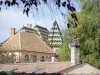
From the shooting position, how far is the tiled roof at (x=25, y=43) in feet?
240

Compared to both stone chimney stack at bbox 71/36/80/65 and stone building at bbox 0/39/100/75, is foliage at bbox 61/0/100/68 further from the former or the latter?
stone building at bbox 0/39/100/75

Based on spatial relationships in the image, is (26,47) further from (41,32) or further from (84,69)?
(84,69)

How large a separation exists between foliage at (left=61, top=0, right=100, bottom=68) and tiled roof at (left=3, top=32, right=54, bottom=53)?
33585mm

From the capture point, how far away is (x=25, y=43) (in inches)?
2948

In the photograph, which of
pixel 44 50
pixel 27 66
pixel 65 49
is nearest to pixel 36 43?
pixel 44 50

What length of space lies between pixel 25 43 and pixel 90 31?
36.8 meters

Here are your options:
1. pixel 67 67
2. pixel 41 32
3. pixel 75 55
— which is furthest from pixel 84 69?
pixel 41 32

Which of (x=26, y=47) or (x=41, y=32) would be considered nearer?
(x=26, y=47)

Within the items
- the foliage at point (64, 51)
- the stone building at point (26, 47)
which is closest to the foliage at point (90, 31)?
the foliage at point (64, 51)

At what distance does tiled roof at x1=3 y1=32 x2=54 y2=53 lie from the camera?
240 feet

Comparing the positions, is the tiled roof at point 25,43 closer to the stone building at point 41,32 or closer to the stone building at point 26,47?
the stone building at point 26,47

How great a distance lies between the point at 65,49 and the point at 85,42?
345 centimetres

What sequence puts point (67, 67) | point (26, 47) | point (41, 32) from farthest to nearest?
1. point (41, 32)
2. point (26, 47)
3. point (67, 67)

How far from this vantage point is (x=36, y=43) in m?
77.1
